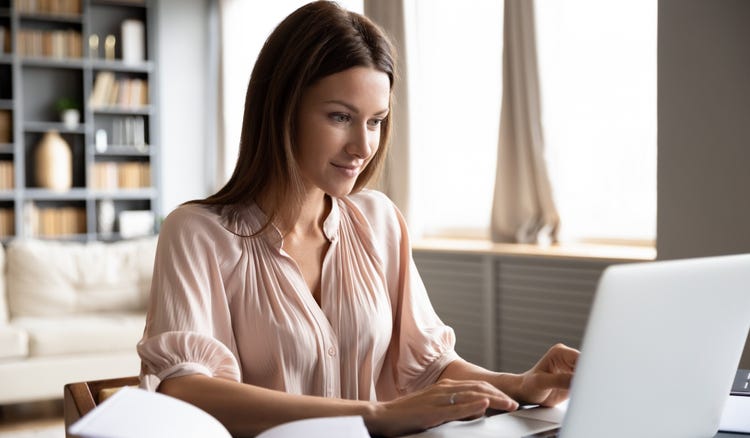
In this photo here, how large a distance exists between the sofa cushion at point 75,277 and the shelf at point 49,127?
6.67ft

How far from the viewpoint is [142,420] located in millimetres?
768

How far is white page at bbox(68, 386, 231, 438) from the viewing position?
73 cm

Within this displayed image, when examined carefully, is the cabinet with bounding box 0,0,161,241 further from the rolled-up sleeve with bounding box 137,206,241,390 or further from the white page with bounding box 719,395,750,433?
the white page with bounding box 719,395,750,433

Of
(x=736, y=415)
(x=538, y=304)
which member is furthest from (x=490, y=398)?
(x=538, y=304)

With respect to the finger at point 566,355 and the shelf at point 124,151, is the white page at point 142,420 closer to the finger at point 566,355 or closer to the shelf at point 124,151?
the finger at point 566,355

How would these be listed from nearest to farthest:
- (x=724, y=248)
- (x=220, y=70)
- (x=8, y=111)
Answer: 1. (x=724, y=248)
2. (x=8, y=111)
3. (x=220, y=70)

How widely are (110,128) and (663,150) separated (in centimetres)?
483

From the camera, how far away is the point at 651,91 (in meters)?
3.38

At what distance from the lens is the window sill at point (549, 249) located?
3129 millimetres

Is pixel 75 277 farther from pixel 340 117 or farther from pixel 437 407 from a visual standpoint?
pixel 437 407

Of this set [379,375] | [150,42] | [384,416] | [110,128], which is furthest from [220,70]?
[384,416]

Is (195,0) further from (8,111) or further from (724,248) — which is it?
(724,248)

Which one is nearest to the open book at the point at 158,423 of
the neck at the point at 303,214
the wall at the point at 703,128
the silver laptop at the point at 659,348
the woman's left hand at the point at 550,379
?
the silver laptop at the point at 659,348

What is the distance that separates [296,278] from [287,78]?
34cm
